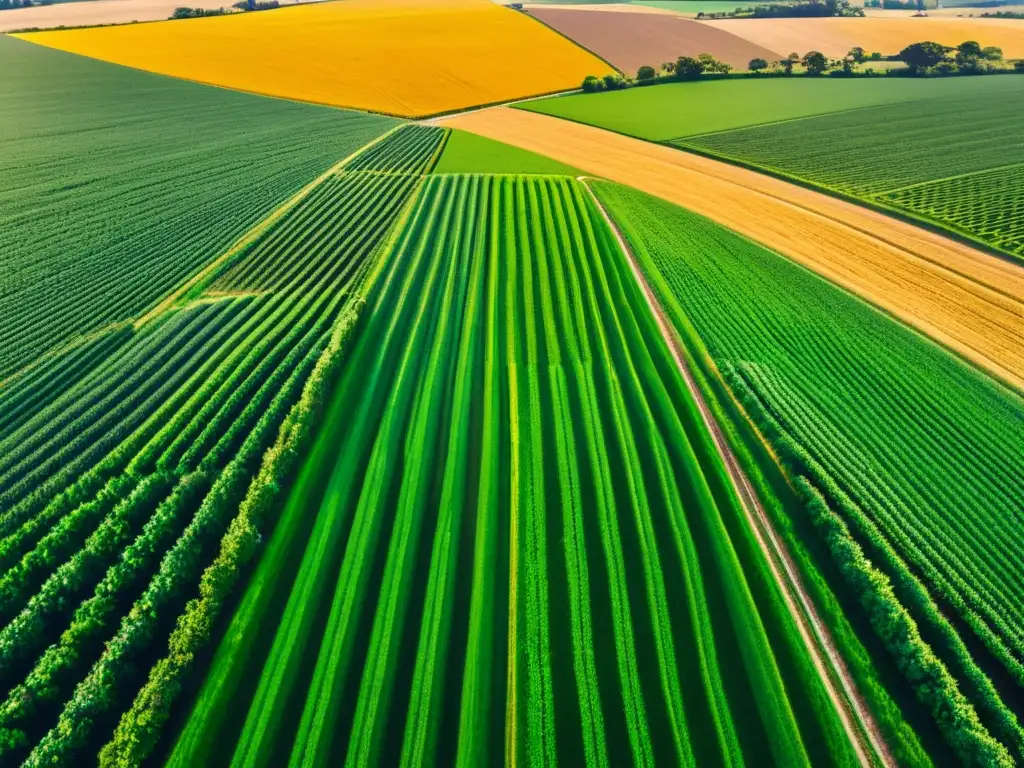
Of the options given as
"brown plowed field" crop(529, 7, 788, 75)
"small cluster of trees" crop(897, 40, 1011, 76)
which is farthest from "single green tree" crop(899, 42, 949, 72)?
"brown plowed field" crop(529, 7, 788, 75)

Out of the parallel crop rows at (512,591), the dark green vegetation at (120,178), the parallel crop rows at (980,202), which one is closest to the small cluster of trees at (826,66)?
the dark green vegetation at (120,178)

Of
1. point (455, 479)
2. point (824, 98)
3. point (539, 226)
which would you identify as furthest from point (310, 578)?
point (824, 98)

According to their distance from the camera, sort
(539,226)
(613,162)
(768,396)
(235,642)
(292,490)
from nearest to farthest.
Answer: (235,642) < (292,490) < (768,396) < (539,226) < (613,162)

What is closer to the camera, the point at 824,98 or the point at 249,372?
the point at 249,372

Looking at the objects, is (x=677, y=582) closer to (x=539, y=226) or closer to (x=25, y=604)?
(x=25, y=604)

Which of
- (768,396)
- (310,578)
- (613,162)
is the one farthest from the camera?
(613,162)

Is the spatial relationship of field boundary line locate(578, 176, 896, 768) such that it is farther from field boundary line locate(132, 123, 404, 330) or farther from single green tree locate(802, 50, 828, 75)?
single green tree locate(802, 50, 828, 75)
